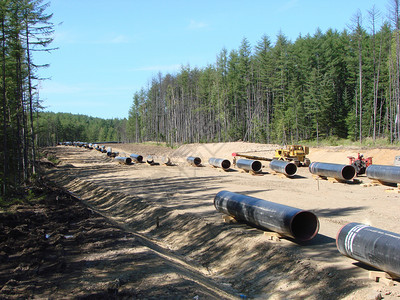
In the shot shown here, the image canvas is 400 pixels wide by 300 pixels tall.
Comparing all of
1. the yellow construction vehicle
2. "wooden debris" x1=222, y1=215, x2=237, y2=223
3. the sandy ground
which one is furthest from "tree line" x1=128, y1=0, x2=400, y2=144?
"wooden debris" x1=222, y1=215, x2=237, y2=223

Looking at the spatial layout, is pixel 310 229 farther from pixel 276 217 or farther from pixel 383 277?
pixel 383 277

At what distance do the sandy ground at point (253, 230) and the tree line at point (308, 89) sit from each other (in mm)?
22654

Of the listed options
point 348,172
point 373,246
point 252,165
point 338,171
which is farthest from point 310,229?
point 252,165

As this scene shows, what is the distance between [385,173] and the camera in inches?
740

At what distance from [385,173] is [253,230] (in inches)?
476

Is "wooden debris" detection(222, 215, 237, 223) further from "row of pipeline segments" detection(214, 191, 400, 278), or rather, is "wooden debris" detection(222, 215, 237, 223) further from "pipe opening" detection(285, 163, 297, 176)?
"pipe opening" detection(285, 163, 297, 176)

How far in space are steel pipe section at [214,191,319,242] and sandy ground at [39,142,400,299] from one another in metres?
Answer: 0.37

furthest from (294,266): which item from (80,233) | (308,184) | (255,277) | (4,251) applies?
(308,184)

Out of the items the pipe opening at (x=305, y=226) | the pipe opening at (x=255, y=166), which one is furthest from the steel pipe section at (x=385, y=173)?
the pipe opening at (x=305, y=226)

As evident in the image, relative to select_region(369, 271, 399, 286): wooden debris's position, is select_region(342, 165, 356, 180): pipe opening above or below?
above

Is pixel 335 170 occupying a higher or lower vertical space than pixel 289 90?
lower

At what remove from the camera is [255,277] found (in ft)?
26.8

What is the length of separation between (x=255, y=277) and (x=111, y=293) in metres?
3.81

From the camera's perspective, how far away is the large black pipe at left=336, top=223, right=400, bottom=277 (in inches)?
244
